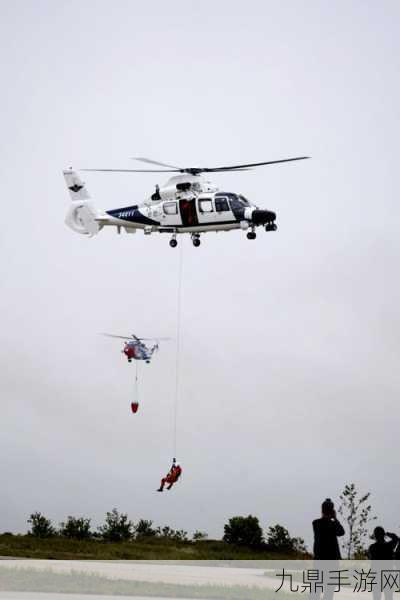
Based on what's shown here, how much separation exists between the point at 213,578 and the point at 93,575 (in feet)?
11.9

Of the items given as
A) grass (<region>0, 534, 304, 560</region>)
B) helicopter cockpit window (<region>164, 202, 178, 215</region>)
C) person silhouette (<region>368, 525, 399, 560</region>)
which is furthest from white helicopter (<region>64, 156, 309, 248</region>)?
person silhouette (<region>368, 525, 399, 560</region>)

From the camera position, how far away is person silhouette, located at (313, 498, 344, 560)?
53.3 feet

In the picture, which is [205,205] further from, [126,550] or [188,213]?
[126,550]

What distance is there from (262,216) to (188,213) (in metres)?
3.04

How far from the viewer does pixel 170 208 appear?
3744 centimetres

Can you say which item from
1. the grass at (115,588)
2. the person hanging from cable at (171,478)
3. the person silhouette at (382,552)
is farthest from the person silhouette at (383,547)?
the person hanging from cable at (171,478)

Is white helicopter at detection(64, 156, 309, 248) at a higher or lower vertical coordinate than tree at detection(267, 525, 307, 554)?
higher

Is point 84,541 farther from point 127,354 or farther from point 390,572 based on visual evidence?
point 390,572

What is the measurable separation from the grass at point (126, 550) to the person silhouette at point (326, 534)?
1733cm

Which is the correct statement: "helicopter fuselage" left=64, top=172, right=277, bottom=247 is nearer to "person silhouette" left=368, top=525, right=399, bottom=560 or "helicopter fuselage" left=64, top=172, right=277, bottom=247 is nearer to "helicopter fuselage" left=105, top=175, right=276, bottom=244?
"helicopter fuselage" left=105, top=175, right=276, bottom=244

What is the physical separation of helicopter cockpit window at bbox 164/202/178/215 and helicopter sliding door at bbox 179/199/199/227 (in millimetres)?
232

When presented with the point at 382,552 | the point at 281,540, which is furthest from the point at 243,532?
the point at 382,552

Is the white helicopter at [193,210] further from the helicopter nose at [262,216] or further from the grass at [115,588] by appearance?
the grass at [115,588]

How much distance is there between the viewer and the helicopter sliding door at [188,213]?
3679 centimetres
